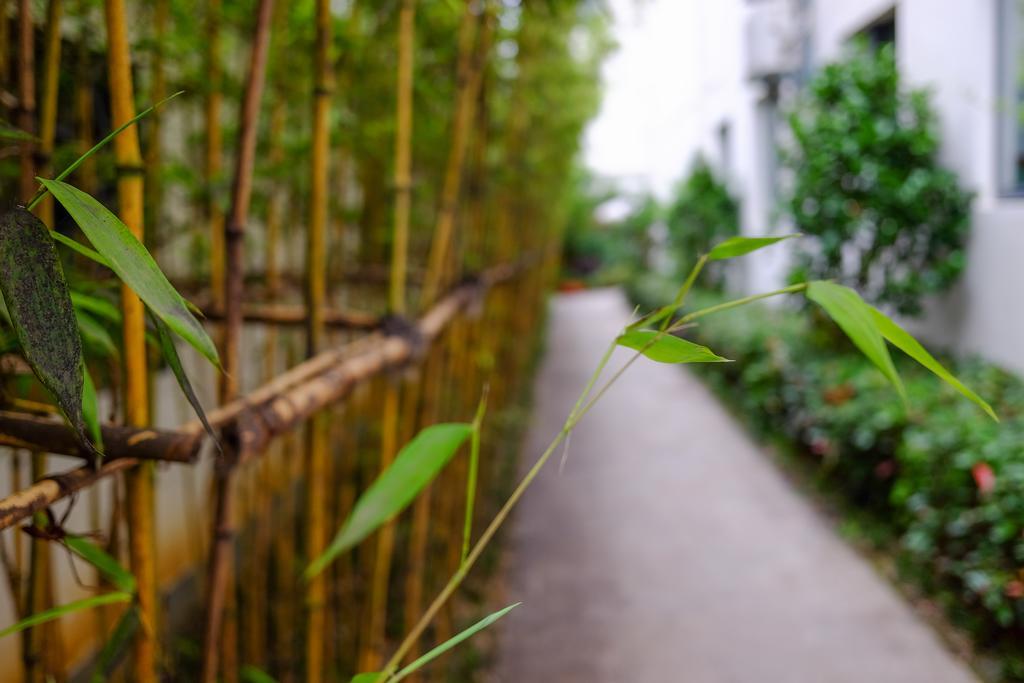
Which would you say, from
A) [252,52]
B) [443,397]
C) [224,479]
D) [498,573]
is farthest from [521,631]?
[252,52]

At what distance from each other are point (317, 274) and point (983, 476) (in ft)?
7.16

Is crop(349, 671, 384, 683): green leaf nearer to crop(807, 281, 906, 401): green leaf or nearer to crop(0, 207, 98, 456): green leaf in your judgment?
crop(0, 207, 98, 456): green leaf

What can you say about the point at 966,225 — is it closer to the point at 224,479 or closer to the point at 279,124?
the point at 279,124

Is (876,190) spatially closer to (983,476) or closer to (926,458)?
(926,458)

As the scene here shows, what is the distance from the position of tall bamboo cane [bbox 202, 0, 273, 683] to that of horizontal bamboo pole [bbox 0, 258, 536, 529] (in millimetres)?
33

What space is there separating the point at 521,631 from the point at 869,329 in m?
2.36

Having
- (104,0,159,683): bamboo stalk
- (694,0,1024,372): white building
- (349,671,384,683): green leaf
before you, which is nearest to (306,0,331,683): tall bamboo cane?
(104,0,159,683): bamboo stalk

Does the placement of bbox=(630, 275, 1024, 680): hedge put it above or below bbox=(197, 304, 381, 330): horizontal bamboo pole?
below

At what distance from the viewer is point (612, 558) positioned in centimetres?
314

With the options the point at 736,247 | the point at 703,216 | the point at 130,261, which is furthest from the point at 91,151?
the point at 703,216

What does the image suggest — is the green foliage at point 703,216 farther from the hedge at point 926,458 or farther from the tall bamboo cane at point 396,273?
the tall bamboo cane at point 396,273

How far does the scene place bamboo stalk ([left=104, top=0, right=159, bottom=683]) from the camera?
0.59m

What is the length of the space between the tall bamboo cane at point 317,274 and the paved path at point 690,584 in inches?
51.4

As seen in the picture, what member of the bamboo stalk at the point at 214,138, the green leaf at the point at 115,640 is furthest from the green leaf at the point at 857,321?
the bamboo stalk at the point at 214,138
